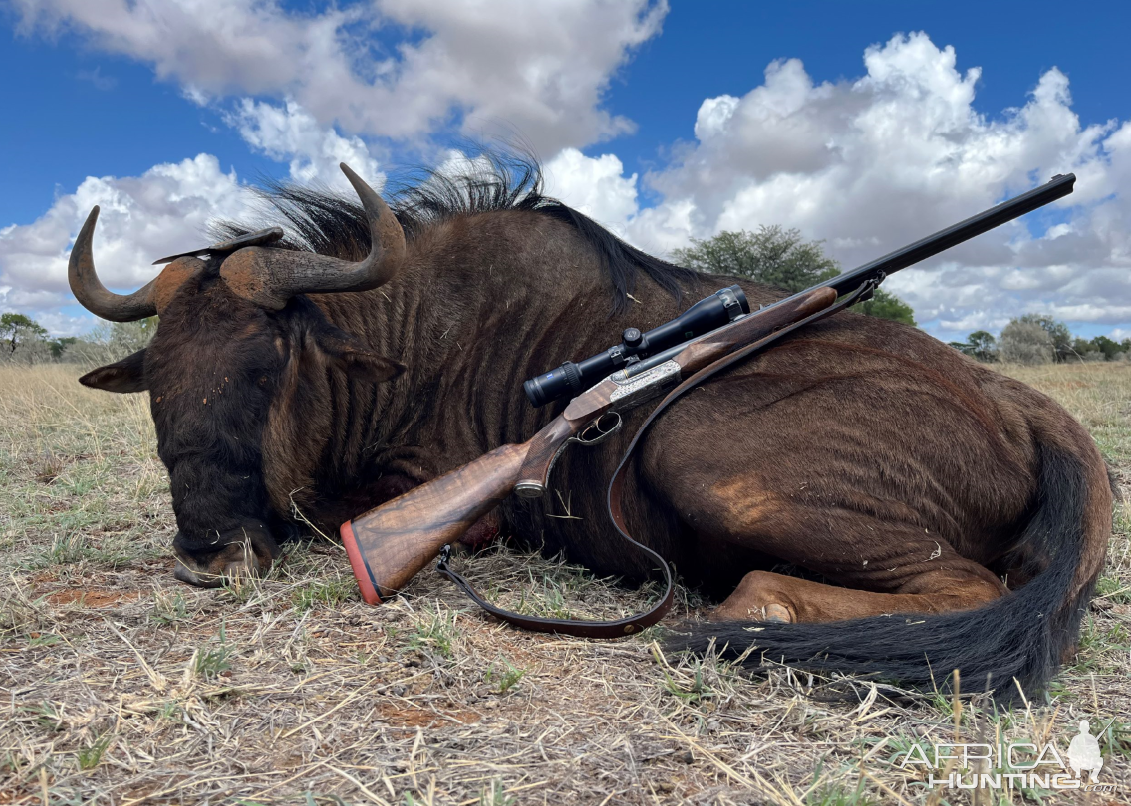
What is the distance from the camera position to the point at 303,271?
371 centimetres

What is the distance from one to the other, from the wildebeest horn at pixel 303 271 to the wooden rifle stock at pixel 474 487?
1.14 m

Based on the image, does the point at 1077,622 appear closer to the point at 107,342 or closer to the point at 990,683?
the point at 990,683

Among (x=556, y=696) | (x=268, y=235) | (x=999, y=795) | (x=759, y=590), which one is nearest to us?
(x=999, y=795)

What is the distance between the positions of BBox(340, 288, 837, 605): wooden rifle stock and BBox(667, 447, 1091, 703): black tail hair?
1.05 m

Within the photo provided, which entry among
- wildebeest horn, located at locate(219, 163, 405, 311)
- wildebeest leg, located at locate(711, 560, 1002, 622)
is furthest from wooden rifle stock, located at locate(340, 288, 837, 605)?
wildebeest horn, located at locate(219, 163, 405, 311)

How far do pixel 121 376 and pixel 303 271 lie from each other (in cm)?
154

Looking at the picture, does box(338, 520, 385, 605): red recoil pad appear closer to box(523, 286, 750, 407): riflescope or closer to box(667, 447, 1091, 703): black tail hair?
box(523, 286, 750, 407): riflescope

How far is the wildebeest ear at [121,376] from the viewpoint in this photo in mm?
4184

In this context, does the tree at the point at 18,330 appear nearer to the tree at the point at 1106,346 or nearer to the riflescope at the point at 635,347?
the riflescope at the point at 635,347

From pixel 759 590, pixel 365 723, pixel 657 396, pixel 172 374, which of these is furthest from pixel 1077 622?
pixel 172 374

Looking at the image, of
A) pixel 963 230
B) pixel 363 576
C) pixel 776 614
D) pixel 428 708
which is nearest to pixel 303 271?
pixel 363 576

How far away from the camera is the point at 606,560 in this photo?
3.74 meters

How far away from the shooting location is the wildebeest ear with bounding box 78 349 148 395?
13.7 ft

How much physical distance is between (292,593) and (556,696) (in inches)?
60.2
